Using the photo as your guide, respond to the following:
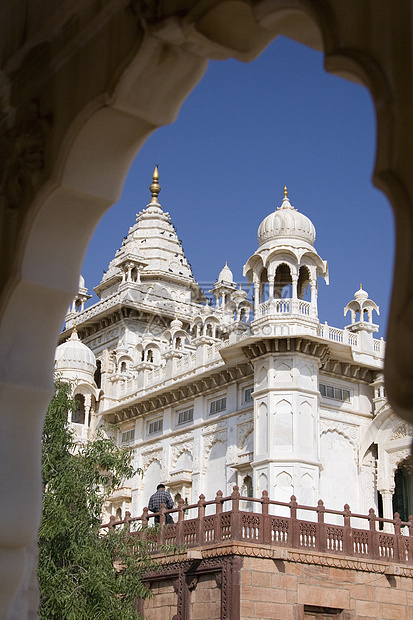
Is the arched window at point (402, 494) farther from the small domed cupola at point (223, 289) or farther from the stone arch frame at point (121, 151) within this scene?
the stone arch frame at point (121, 151)

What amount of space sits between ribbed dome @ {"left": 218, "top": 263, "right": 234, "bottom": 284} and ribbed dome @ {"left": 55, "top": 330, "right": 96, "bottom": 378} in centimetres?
1108

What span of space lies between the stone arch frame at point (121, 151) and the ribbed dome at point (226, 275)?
1469 inches

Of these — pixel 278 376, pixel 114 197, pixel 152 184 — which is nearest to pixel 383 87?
pixel 114 197

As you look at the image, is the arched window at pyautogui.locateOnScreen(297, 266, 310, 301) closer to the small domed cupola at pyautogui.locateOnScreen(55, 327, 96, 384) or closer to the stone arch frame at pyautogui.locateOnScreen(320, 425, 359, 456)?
the stone arch frame at pyautogui.locateOnScreen(320, 425, 359, 456)

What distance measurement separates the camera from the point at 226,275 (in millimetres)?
42094

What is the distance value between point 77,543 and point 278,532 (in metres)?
6.32

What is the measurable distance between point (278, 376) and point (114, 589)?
34.8ft

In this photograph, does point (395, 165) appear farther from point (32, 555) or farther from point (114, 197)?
point (32, 555)

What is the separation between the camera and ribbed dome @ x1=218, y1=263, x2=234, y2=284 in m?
41.5

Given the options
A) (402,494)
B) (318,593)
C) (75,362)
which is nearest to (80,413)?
(75,362)

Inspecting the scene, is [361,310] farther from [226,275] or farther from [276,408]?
[226,275]

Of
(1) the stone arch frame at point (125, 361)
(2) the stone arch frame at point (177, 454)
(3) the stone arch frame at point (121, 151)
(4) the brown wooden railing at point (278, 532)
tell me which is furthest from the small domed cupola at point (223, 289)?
(3) the stone arch frame at point (121, 151)

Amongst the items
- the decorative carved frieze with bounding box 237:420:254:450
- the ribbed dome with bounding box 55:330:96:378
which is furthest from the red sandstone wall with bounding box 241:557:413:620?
the ribbed dome with bounding box 55:330:96:378

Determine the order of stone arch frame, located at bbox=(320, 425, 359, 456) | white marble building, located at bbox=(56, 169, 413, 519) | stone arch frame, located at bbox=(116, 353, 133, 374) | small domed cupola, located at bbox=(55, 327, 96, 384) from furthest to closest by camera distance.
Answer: stone arch frame, located at bbox=(116, 353, 133, 374)
small domed cupola, located at bbox=(55, 327, 96, 384)
stone arch frame, located at bbox=(320, 425, 359, 456)
white marble building, located at bbox=(56, 169, 413, 519)
